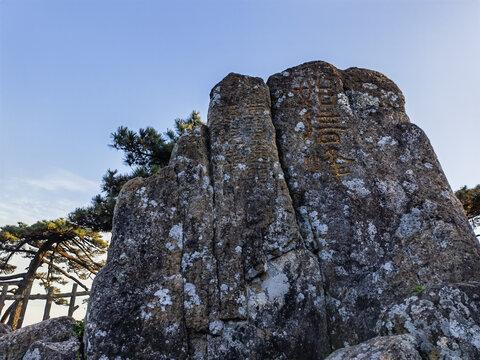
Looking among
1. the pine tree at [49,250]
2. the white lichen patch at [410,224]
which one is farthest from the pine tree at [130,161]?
the white lichen patch at [410,224]

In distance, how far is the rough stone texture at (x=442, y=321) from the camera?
3043 millimetres

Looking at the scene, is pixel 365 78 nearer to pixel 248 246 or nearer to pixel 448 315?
pixel 248 246

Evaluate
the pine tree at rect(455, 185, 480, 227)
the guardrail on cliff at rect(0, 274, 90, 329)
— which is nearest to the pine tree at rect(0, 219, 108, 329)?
the guardrail on cliff at rect(0, 274, 90, 329)

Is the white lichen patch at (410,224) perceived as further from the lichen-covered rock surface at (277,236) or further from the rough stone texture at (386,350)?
the rough stone texture at (386,350)

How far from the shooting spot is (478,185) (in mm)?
10883

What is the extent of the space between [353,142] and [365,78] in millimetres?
1542

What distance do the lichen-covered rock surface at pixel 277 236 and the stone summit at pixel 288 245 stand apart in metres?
0.02

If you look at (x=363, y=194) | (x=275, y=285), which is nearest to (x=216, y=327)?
(x=275, y=285)

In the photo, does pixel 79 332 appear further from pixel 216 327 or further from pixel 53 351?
pixel 216 327

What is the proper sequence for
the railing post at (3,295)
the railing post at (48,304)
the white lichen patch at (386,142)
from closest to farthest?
the white lichen patch at (386,142) < the railing post at (3,295) < the railing post at (48,304)

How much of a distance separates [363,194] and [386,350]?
2.66m

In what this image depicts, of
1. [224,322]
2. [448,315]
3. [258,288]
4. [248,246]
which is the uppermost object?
[248,246]

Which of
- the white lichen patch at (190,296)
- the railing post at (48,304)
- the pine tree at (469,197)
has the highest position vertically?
the pine tree at (469,197)

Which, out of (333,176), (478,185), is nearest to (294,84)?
(333,176)
